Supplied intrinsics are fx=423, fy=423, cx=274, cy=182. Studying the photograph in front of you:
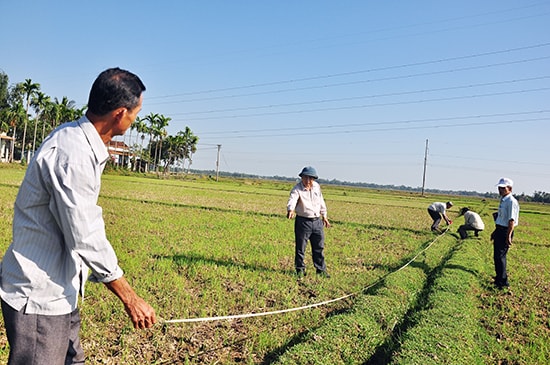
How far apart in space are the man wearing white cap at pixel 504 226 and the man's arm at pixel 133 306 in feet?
24.2

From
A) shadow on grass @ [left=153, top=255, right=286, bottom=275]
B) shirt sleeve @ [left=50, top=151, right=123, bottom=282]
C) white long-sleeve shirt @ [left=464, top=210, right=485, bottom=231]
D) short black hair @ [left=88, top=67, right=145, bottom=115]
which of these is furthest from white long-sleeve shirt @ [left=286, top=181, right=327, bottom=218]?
white long-sleeve shirt @ [left=464, top=210, right=485, bottom=231]

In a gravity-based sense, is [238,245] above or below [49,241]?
below

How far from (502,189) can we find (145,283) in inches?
261

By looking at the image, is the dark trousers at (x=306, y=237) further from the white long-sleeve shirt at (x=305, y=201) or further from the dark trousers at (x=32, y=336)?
the dark trousers at (x=32, y=336)

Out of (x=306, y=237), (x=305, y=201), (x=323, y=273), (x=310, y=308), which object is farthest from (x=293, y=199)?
(x=310, y=308)

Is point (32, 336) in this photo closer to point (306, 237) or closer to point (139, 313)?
point (139, 313)

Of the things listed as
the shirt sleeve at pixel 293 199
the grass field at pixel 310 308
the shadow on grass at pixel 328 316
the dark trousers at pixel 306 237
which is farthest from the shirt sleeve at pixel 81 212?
the dark trousers at pixel 306 237

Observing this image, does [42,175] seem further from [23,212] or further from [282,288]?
[282,288]

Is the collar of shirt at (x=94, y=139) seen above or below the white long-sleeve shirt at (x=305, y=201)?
above

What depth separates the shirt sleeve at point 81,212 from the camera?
1921 mm

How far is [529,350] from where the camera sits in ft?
16.6

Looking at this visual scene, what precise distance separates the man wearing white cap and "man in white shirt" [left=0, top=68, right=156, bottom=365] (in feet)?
25.2

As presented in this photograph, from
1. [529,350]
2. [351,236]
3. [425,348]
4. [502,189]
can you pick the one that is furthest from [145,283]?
[351,236]

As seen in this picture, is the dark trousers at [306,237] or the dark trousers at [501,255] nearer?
the dark trousers at [306,237]
